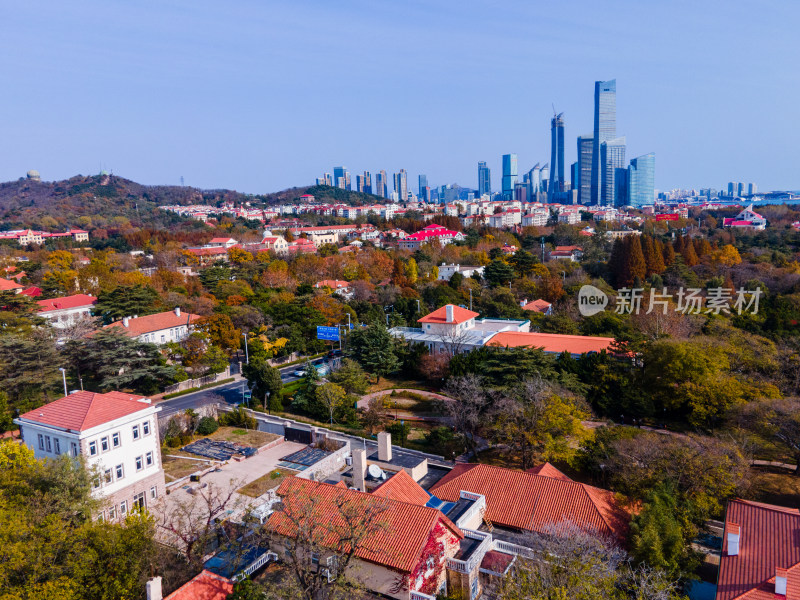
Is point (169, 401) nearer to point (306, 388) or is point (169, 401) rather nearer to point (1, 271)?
point (306, 388)

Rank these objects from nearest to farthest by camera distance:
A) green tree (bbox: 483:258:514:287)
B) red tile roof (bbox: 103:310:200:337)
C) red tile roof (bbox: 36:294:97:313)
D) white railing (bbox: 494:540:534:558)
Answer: white railing (bbox: 494:540:534:558) < red tile roof (bbox: 103:310:200:337) < red tile roof (bbox: 36:294:97:313) < green tree (bbox: 483:258:514:287)

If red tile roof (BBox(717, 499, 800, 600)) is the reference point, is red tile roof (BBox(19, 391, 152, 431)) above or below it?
above

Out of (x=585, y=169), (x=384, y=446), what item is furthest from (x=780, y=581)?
(x=585, y=169)

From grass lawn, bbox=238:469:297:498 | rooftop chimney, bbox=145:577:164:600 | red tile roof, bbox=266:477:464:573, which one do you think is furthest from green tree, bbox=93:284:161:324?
rooftop chimney, bbox=145:577:164:600

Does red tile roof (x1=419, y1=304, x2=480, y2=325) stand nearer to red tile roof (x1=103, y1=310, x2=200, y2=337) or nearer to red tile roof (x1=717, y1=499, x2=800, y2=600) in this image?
red tile roof (x1=103, y1=310, x2=200, y2=337)

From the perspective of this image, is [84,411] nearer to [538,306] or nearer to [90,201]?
[538,306]
